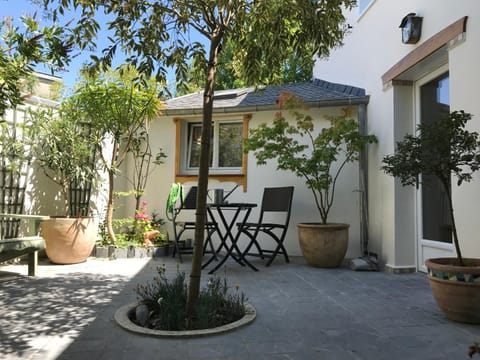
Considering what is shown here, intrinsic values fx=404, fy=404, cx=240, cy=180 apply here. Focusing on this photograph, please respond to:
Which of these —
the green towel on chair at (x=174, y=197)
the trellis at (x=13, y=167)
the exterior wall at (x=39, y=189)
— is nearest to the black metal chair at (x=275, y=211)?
the green towel on chair at (x=174, y=197)

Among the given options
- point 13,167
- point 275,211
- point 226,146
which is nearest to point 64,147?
point 13,167

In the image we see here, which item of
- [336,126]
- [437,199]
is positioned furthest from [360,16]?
[437,199]

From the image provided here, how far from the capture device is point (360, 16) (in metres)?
6.50

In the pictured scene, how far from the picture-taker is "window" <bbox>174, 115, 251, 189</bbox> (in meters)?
6.92

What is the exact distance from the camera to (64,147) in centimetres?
541

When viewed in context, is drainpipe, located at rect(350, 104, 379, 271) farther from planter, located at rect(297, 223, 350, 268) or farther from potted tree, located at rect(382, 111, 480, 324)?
potted tree, located at rect(382, 111, 480, 324)

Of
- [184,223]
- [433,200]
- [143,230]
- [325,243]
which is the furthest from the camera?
[143,230]

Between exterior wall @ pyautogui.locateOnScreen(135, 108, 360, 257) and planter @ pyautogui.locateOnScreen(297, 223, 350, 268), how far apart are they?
85cm

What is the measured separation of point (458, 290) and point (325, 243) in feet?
7.91

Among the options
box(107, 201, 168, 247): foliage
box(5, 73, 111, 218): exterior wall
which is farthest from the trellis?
box(107, 201, 168, 247): foliage

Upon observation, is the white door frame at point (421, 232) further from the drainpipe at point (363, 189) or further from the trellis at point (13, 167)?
the trellis at point (13, 167)

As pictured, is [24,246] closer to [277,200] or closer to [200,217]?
[200,217]

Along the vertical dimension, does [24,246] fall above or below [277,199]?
below

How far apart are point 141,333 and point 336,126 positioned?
385 cm
